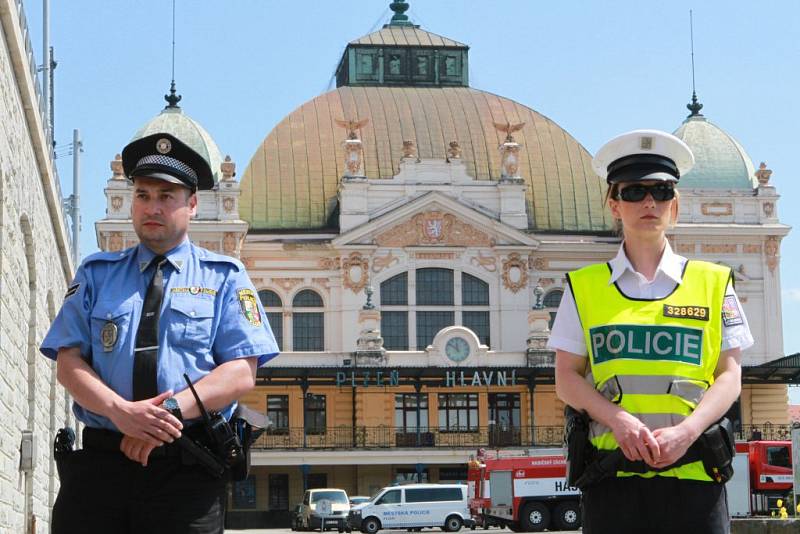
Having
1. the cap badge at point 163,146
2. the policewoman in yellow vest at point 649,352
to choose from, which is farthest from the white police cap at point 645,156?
the cap badge at point 163,146

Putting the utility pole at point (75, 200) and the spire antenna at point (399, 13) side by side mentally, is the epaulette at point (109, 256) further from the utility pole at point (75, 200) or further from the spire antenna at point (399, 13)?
the spire antenna at point (399, 13)

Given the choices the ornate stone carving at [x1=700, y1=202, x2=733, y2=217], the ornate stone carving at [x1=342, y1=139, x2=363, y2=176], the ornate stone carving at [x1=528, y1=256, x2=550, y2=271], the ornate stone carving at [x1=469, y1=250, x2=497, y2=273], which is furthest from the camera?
the ornate stone carving at [x1=700, y1=202, x2=733, y2=217]

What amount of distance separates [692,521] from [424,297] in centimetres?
5818

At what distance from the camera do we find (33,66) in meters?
18.8

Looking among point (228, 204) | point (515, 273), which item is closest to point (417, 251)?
point (515, 273)

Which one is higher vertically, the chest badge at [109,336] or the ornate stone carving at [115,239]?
the ornate stone carving at [115,239]

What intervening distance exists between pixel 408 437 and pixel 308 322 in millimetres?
7635

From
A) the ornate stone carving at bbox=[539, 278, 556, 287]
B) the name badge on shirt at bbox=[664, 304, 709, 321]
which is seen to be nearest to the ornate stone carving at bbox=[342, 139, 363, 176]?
the ornate stone carving at bbox=[539, 278, 556, 287]

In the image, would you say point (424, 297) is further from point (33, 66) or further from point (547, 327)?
point (33, 66)

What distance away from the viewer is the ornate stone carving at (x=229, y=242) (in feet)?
211

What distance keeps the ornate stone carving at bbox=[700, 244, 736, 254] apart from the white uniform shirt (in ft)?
199

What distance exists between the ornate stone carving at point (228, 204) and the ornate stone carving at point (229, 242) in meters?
1.09

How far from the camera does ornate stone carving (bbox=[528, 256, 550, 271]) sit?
66312 millimetres

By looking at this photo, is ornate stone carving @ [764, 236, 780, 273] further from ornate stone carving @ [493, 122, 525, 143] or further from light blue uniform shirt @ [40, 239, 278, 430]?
light blue uniform shirt @ [40, 239, 278, 430]
